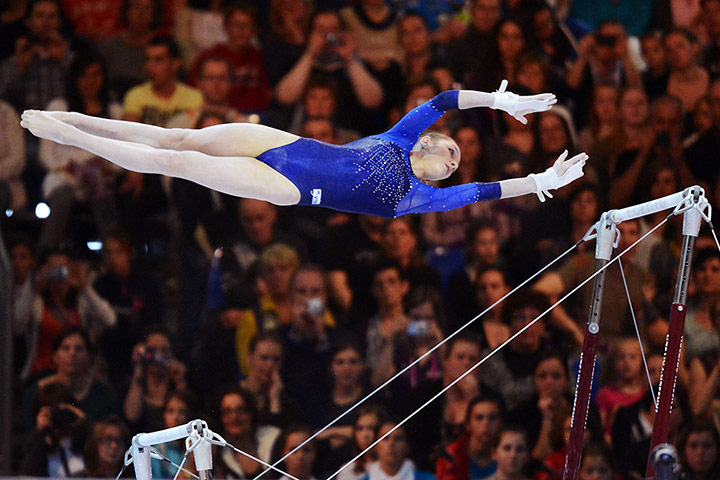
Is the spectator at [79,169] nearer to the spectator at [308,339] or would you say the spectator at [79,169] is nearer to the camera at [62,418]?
the camera at [62,418]

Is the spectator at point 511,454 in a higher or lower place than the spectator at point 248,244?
lower

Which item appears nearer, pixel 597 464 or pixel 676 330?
pixel 676 330

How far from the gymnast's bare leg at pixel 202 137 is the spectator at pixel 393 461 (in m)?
2.31

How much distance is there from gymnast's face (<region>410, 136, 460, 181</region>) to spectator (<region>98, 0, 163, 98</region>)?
2754 millimetres

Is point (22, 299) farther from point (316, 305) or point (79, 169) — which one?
point (316, 305)

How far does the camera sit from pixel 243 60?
6289 millimetres

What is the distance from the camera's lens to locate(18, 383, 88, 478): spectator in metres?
5.57

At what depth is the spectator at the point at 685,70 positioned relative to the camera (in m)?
6.29

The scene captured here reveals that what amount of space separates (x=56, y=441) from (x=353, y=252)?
7.13 ft

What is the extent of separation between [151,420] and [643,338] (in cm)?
312

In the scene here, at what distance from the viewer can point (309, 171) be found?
3900mm

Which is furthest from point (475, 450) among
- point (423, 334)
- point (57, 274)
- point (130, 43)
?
point (130, 43)

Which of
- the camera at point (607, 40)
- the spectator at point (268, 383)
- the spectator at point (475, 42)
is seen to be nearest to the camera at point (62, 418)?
the spectator at point (268, 383)

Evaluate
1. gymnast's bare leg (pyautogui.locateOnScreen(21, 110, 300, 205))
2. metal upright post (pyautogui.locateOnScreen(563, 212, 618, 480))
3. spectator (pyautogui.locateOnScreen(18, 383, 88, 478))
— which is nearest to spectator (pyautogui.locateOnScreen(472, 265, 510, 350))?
metal upright post (pyautogui.locateOnScreen(563, 212, 618, 480))
